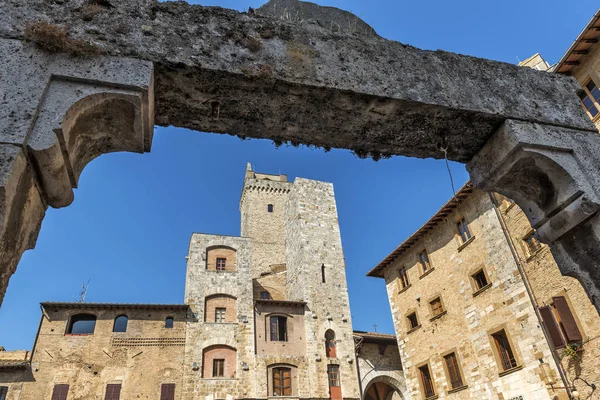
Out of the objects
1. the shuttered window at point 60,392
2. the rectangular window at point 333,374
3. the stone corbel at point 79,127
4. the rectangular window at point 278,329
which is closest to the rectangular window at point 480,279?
the rectangular window at point 333,374

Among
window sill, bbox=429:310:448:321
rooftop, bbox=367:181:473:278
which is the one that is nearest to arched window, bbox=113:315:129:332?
rooftop, bbox=367:181:473:278

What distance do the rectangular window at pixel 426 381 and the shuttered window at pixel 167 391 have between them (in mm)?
12723

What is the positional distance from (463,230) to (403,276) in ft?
16.9

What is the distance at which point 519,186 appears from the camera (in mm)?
3867

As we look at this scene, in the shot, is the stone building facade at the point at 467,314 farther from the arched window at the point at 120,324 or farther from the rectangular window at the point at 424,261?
the arched window at the point at 120,324

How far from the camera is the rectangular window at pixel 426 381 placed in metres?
18.6

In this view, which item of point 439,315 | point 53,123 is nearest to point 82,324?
point 439,315

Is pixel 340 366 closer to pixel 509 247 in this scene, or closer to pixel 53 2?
pixel 509 247

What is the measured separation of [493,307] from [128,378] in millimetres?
18048

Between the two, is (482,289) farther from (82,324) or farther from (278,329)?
(82,324)

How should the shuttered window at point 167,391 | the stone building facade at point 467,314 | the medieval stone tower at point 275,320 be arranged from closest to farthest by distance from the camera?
the stone building facade at point 467,314, the shuttered window at point 167,391, the medieval stone tower at point 275,320

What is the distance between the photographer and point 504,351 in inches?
582

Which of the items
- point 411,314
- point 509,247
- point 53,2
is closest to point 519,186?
point 53,2

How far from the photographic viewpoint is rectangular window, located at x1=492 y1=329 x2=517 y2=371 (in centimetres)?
1447
